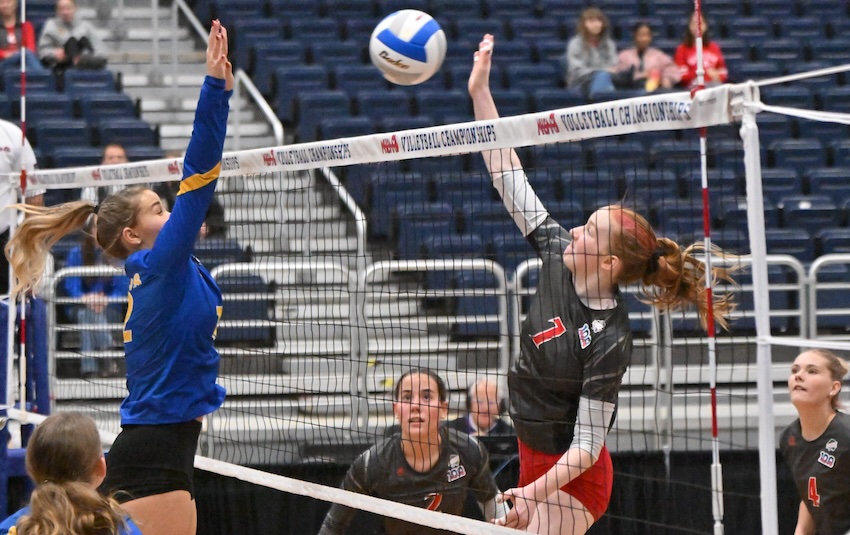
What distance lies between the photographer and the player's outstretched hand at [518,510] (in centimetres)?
400

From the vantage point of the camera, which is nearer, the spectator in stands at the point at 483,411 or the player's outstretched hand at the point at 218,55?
the player's outstretched hand at the point at 218,55

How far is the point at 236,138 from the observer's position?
10070 mm

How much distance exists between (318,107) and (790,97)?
14.9 ft

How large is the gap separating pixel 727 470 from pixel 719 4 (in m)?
8.34

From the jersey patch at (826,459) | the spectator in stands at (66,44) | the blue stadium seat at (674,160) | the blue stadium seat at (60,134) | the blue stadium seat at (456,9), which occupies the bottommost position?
the jersey patch at (826,459)

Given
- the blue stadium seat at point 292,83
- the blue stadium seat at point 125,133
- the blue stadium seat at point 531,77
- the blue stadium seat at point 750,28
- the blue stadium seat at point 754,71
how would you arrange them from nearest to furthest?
the blue stadium seat at point 125,133
the blue stadium seat at point 292,83
the blue stadium seat at point 531,77
the blue stadium seat at point 754,71
the blue stadium seat at point 750,28

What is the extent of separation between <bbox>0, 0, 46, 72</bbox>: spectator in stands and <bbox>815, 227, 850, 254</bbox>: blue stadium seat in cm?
660

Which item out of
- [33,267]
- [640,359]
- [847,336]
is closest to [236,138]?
[640,359]

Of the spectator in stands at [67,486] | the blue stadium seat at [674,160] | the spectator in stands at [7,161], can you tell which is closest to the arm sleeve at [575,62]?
the blue stadium seat at [674,160]

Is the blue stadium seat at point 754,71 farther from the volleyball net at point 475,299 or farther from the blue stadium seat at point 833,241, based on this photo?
the blue stadium seat at point 833,241

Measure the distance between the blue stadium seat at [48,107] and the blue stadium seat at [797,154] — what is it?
5.99 m

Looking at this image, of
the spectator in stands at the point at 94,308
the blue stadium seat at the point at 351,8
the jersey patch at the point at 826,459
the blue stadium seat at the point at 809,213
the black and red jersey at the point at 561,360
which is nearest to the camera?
the black and red jersey at the point at 561,360

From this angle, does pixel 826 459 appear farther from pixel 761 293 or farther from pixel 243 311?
pixel 243 311

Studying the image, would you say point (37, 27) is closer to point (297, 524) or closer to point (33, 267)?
point (297, 524)
